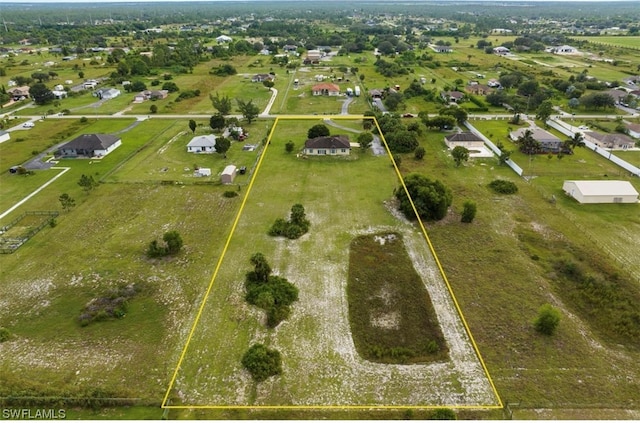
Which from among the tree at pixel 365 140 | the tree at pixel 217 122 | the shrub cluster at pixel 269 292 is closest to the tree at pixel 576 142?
the tree at pixel 365 140

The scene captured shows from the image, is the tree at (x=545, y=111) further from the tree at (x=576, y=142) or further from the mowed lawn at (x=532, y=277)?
the mowed lawn at (x=532, y=277)

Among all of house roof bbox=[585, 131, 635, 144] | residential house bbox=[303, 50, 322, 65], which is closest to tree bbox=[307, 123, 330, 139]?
house roof bbox=[585, 131, 635, 144]

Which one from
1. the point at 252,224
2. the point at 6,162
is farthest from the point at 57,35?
the point at 252,224

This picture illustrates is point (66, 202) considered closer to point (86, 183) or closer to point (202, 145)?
point (86, 183)

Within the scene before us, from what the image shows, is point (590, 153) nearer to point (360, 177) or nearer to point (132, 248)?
point (360, 177)

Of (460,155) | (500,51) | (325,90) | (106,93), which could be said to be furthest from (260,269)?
(500,51)

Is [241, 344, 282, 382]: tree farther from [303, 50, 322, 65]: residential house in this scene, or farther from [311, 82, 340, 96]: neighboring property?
[303, 50, 322, 65]: residential house
